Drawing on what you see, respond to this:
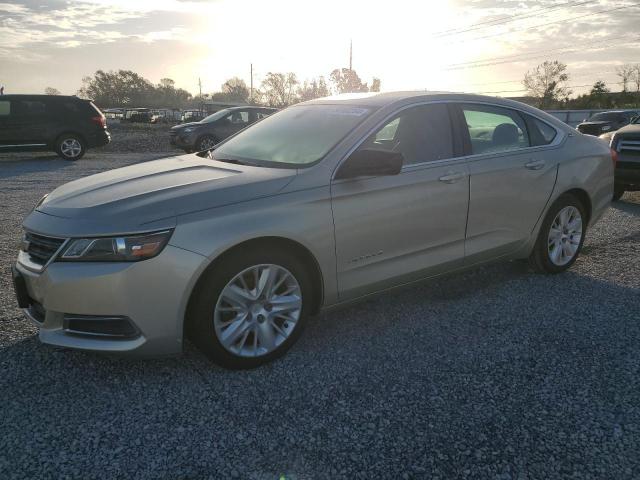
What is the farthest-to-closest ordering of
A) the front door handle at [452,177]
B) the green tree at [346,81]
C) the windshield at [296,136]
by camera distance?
the green tree at [346,81]
the front door handle at [452,177]
the windshield at [296,136]

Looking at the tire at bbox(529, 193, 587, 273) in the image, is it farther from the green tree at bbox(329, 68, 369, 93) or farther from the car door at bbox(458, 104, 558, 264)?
the green tree at bbox(329, 68, 369, 93)

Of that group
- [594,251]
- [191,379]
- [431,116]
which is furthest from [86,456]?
[594,251]

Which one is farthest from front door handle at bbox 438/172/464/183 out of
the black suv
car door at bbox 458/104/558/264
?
the black suv

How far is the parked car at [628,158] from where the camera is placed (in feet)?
26.2

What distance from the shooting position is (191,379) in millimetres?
3029

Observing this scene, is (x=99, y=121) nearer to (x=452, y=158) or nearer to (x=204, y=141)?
(x=204, y=141)

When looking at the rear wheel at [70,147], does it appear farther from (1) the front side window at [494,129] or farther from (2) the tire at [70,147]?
Answer: (1) the front side window at [494,129]

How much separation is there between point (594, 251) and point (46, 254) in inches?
207

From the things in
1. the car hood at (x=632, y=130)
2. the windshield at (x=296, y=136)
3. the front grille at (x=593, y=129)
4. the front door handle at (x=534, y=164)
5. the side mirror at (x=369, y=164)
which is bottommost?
the front grille at (x=593, y=129)

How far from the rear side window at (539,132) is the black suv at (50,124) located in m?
13.5

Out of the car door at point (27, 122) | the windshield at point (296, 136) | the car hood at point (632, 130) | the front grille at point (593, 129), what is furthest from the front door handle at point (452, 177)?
the front grille at point (593, 129)

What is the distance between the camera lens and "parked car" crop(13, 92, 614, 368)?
2748 millimetres

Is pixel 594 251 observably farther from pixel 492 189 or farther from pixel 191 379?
pixel 191 379

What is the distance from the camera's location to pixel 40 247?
2924 mm
